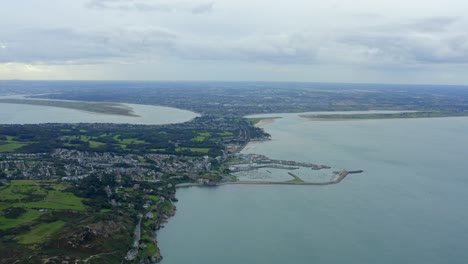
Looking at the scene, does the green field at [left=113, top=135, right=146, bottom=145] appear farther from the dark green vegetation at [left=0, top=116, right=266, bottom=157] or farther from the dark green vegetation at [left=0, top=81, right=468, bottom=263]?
the dark green vegetation at [left=0, top=81, right=468, bottom=263]

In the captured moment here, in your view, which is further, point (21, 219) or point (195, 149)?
point (195, 149)

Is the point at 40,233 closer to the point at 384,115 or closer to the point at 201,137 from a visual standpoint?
the point at 201,137

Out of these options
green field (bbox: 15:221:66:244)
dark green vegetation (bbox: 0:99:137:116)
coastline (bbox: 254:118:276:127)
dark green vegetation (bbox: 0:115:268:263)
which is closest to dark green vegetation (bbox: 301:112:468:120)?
coastline (bbox: 254:118:276:127)

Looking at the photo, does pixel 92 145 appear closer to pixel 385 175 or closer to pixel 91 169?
pixel 91 169

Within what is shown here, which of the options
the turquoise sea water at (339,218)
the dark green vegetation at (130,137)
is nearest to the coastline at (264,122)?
the dark green vegetation at (130,137)

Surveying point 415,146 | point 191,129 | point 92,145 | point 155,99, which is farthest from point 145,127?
point 155,99

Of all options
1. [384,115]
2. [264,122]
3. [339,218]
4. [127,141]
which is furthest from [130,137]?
[384,115]
